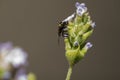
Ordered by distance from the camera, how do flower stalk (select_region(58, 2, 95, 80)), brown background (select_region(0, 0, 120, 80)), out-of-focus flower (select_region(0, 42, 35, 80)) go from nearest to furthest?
out-of-focus flower (select_region(0, 42, 35, 80)), flower stalk (select_region(58, 2, 95, 80)), brown background (select_region(0, 0, 120, 80))

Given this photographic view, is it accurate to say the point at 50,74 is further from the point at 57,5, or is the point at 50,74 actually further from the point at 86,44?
the point at 86,44

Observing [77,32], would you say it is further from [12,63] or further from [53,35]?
[53,35]

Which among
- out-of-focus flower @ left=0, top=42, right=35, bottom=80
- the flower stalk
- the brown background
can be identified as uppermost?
out-of-focus flower @ left=0, top=42, right=35, bottom=80

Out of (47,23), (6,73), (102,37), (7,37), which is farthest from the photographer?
(102,37)

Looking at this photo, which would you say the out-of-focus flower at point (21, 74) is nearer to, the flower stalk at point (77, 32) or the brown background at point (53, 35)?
the flower stalk at point (77, 32)

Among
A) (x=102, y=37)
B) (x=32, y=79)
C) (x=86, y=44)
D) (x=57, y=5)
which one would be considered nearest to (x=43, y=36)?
(x=57, y=5)

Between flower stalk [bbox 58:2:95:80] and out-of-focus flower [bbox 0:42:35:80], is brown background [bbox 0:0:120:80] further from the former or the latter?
out-of-focus flower [bbox 0:42:35:80]

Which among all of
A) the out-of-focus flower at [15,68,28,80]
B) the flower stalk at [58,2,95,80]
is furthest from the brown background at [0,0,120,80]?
the out-of-focus flower at [15,68,28,80]

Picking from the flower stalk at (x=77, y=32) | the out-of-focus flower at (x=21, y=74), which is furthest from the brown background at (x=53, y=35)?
the out-of-focus flower at (x=21, y=74)
